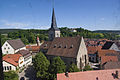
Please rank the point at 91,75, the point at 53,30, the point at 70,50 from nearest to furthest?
the point at 91,75 < the point at 70,50 < the point at 53,30

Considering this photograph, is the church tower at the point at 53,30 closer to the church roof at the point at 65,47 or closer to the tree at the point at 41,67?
the church roof at the point at 65,47

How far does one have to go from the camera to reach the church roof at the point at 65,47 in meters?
31.4

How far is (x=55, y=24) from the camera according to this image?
4384 cm

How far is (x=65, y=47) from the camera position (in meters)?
33.7

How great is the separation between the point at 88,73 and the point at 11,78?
14.6 metres

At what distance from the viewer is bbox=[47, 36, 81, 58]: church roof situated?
103ft

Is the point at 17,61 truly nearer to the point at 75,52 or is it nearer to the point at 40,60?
the point at 40,60

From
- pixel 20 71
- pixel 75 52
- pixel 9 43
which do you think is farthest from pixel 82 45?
pixel 9 43

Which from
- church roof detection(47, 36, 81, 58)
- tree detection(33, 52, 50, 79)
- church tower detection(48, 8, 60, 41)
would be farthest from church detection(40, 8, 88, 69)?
tree detection(33, 52, 50, 79)

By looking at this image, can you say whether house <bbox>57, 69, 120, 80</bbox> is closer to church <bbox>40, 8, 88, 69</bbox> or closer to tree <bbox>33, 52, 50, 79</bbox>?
tree <bbox>33, 52, 50, 79</bbox>

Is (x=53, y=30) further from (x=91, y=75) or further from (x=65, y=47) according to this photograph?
(x=91, y=75)

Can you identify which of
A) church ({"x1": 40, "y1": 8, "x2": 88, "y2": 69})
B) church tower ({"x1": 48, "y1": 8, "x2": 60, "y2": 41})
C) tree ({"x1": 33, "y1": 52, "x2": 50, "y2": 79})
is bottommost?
tree ({"x1": 33, "y1": 52, "x2": 50, "y2": 79})

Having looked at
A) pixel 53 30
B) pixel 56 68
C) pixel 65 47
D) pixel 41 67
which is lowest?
pixel 41 67

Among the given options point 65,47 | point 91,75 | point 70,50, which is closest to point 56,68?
point 91,75
